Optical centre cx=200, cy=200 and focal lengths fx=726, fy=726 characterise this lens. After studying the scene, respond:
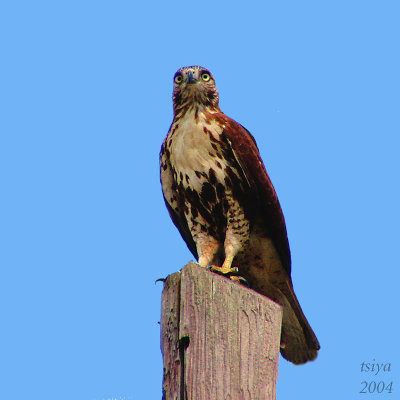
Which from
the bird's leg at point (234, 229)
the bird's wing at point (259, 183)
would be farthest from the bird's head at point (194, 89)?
the bird's leg at point (234, 229)

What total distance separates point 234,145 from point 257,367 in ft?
7.60

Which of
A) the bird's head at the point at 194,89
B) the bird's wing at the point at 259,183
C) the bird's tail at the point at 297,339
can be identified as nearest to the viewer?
the bird's tail at the point at 297,339

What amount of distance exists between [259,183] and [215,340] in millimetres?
2198

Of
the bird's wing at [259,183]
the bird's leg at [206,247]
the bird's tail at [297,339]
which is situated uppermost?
the bird's wing at [259,183]

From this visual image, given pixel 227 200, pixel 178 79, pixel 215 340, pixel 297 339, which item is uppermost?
pixel 178 79

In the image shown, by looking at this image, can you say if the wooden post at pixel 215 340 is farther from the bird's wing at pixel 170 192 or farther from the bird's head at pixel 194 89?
the bird's head at pixel 194 89

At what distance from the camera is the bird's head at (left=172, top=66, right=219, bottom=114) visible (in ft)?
18.3

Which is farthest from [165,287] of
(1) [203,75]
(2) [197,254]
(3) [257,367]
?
(1) [203,75]

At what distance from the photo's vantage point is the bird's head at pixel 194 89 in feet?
18.3

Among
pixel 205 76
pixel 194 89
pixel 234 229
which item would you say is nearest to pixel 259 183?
pixel 234 229

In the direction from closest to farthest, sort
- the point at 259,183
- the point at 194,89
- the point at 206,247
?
the point at 259,183
the point at 206,247
the point at 194,89

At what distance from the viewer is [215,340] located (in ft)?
10.3

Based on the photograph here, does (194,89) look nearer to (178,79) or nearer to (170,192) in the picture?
(178,79)

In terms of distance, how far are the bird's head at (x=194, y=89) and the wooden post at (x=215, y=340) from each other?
2400 millimetres
